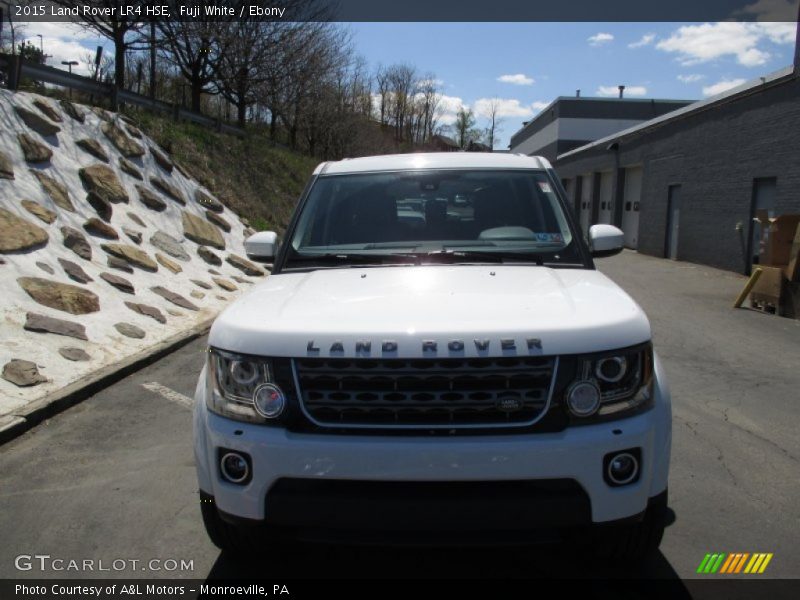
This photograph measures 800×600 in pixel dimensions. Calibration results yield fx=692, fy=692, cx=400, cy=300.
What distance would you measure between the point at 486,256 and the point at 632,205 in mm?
26661

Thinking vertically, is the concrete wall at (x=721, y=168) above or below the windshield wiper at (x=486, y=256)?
above

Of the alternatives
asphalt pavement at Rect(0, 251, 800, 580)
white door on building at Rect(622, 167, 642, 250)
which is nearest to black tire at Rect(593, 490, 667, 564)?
asphalt pavement at Rect(0, 251, 800, 580)

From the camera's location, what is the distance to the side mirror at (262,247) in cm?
443

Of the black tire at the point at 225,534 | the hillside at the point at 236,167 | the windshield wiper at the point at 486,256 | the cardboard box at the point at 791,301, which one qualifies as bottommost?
the black tire at the point at 225,534

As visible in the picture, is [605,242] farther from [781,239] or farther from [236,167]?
[236,167]

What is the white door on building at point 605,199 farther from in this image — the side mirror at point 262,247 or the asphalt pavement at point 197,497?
the side mirror at point 262,247

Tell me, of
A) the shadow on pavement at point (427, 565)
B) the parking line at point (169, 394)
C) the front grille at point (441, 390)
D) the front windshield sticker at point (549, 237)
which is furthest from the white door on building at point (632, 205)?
the front grille at point (441, 390)

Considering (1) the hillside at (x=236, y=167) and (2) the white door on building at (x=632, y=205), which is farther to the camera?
(2) the white door on building at (x=632, y=205)

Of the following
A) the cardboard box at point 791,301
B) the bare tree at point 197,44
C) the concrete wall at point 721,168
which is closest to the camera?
the cardboard box at point 791,301

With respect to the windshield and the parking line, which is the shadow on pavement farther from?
the parking line

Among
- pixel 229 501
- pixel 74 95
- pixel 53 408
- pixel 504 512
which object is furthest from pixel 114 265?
pixel 504 512

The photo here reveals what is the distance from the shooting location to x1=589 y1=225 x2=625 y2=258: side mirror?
14.0 ft

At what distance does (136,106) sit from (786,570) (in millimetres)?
16223

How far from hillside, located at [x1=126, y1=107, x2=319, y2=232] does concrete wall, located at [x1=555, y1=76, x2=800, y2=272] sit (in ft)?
37.0
